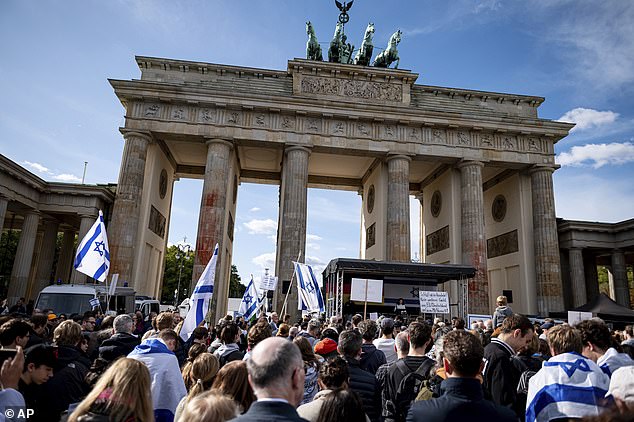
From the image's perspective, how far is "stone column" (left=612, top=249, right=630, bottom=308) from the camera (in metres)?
31.2

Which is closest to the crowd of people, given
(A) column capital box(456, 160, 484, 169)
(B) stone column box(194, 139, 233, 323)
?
(B) stone column box(194, 139, 233, 323)

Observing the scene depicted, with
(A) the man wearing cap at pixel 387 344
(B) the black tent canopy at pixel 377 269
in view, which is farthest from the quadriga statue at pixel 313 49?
(A) the man wearing cap at pixel 387 344

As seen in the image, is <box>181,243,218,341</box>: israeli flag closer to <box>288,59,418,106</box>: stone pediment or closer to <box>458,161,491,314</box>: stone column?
<box>458,161,491,314</box>: stone column

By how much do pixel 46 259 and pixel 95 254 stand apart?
80.3 feet

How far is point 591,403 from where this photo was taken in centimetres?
330

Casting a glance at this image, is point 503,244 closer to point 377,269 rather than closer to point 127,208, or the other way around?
point 377,269

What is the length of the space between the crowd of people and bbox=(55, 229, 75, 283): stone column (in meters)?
32.4

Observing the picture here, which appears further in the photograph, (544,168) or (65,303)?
(544,168)

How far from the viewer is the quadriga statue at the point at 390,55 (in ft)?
112

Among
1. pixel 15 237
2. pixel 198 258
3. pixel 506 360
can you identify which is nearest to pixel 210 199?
pixel 198 258

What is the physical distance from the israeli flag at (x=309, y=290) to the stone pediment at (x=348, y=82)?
19.3 meters

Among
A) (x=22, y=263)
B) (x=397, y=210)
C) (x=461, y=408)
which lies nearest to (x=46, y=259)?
(x=22, y=263)

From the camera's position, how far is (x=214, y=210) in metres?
27.9

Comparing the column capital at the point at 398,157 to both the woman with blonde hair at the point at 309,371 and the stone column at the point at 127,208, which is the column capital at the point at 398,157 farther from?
the woman with blonde hair at the point at 309,371
